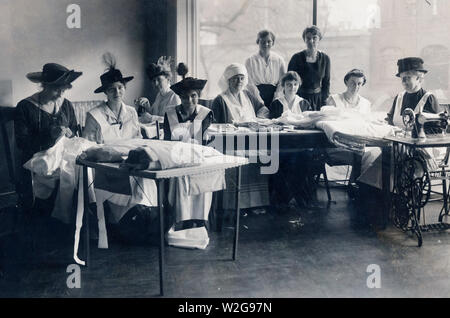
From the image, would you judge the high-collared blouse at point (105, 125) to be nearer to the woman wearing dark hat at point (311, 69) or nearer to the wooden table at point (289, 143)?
the wooden table at point (289, 143)

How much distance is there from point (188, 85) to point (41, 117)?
1.21 m

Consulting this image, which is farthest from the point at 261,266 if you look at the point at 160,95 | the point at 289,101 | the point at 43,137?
the point at 160,95

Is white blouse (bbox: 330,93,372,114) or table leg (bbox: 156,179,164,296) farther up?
white blouse (bbox: 330,93,372,114)

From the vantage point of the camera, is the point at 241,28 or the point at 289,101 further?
the point at 241,28

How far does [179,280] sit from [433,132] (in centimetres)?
242

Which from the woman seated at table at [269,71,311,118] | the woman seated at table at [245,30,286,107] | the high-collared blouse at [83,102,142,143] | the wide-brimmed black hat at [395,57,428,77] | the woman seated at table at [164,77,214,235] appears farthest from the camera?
the woman seated at table at [245,30,286,107]

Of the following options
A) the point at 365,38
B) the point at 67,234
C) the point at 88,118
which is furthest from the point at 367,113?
the point at 365,38

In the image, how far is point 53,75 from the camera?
4258 mm

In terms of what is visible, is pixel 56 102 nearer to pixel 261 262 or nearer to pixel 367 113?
pixel 261 262

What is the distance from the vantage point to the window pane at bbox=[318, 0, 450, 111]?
8375mm

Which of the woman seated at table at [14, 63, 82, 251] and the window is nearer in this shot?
the woman seated at table at [14, 63, 82, 251]

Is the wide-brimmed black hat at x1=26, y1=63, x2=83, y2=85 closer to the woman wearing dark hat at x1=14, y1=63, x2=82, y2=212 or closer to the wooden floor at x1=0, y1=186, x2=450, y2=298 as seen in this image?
the woman wearing dark hat at x1=14, y1=63, x2=82, y2=212

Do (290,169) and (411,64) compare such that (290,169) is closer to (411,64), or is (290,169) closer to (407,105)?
(407,105)

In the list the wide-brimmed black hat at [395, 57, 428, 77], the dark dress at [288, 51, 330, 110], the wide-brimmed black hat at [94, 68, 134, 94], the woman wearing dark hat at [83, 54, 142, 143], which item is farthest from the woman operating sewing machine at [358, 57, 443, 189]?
the wide-brimmed black hat at [94, 68, 134, 94]
